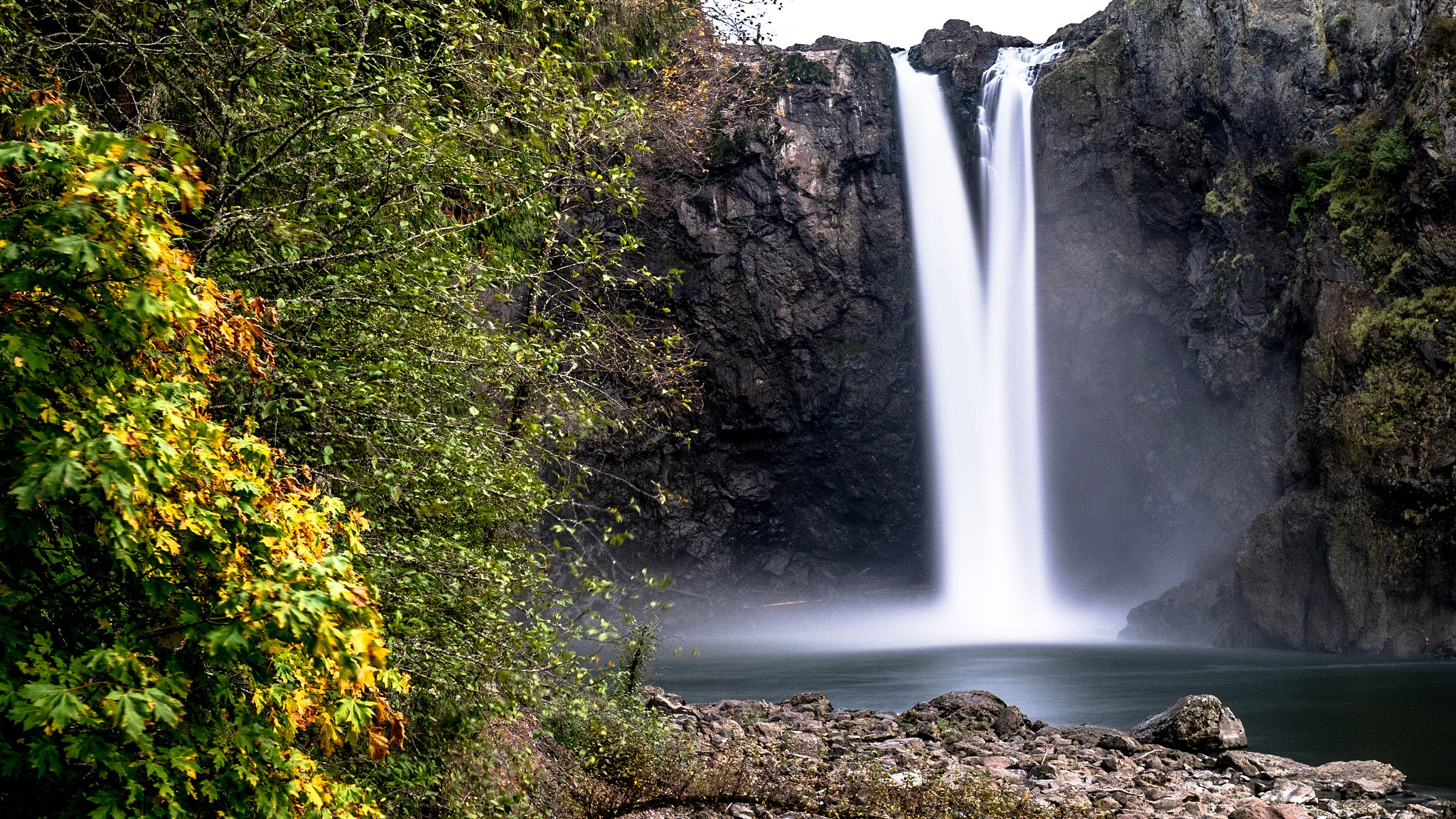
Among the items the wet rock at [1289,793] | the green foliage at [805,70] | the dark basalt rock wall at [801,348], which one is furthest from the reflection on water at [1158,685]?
the green foliage at [805,70]

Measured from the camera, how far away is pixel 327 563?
2.88 metres

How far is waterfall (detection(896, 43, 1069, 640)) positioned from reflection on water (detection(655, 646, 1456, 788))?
904cm

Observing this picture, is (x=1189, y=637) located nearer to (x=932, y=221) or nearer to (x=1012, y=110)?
(x=932, y=221)

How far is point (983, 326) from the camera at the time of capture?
36094 mm

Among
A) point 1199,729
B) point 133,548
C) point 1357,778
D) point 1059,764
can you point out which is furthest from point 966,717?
point 133,548

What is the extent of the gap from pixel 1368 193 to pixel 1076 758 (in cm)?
1988

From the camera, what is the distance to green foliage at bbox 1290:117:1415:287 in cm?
2328

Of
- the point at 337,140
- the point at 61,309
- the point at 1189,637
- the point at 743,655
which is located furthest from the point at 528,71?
the point at 1189,637

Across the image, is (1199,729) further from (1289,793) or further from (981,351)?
(981,351)

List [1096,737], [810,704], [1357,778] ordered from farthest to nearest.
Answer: [810,704], [1096,737], [1357,778]

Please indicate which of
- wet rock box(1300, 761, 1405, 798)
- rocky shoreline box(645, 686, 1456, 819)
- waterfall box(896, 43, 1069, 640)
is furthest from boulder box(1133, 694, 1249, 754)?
waterfall box(896, 43, 1069, 640)

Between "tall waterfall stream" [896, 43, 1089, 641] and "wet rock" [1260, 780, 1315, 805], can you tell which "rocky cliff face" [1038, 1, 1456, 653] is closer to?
"tall waterfall stream" [896, 43, 1089, 641]

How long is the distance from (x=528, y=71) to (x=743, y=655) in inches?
882

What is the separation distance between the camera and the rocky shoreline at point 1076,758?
367 inches
